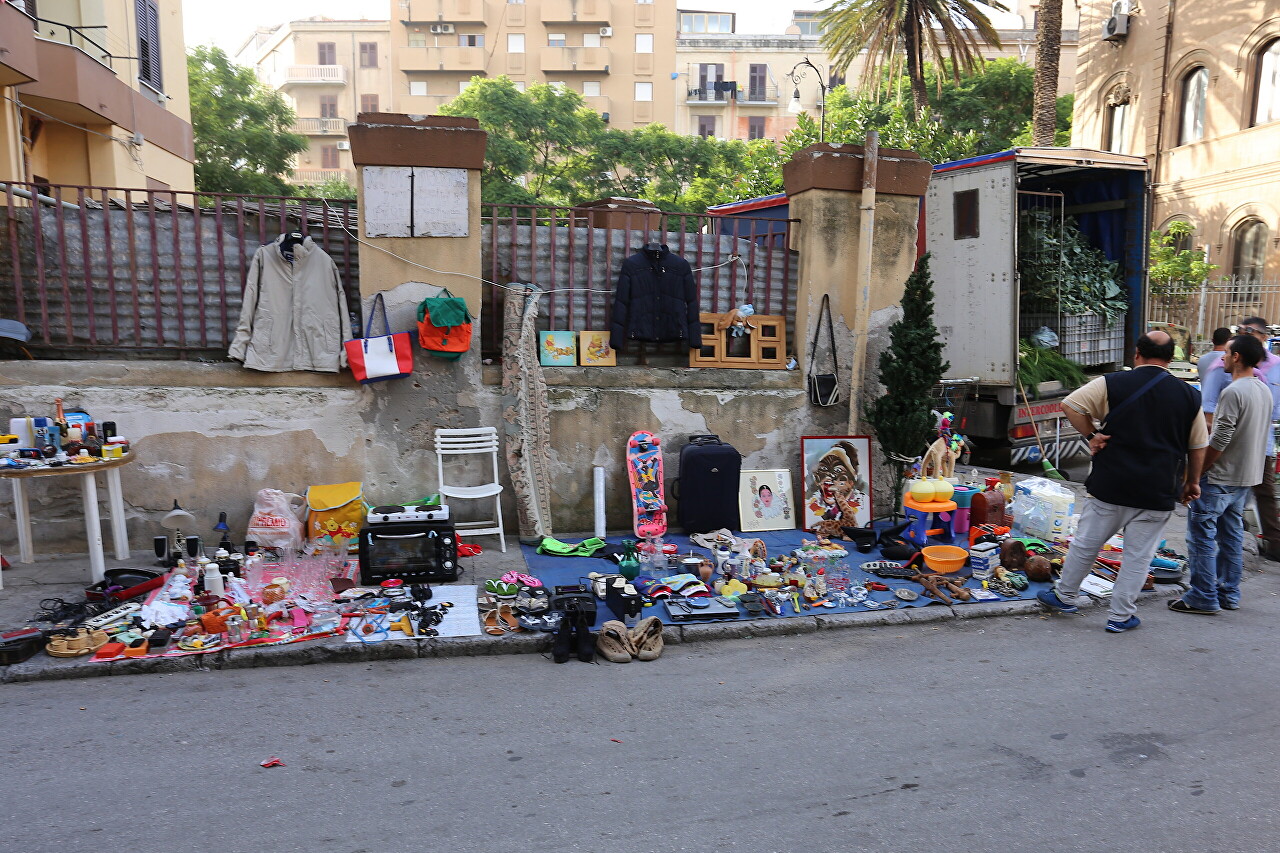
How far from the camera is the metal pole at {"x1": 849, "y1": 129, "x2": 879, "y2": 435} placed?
316 inches

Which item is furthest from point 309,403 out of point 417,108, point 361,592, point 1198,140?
point 417,108

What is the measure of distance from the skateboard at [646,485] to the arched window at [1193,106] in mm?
20939

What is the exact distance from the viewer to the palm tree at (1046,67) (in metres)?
16.3

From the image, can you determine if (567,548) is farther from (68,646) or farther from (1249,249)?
(1249,249)

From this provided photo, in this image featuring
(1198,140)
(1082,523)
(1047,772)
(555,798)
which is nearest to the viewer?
(555,798)

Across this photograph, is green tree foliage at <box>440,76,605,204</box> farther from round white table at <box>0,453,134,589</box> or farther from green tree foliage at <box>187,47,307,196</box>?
round white table at <box>0,453,134,589</box>

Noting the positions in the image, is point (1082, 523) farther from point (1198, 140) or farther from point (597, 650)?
point (1198, 140)

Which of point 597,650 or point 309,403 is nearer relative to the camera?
point 597,650

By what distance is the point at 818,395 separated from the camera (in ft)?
26.9

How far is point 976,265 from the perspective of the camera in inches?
Answer: 391

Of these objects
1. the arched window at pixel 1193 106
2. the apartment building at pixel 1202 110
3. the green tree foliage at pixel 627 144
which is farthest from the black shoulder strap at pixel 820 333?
the green tree foliage at pixel 627 144

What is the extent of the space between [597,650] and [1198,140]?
23.3 metres

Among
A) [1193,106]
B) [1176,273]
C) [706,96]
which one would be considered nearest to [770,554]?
[1176,273]

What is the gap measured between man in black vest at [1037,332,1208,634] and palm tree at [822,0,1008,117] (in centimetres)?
1741
